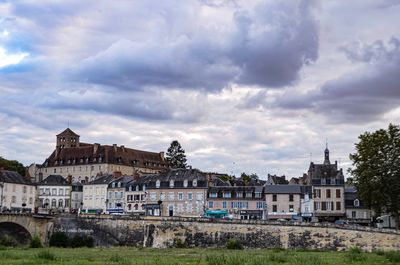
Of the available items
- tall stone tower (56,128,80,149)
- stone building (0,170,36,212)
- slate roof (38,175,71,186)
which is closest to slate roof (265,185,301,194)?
stone building (0,170,36,212)

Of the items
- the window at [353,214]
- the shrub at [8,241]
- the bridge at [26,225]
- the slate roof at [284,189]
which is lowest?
the shrub at [8,241]

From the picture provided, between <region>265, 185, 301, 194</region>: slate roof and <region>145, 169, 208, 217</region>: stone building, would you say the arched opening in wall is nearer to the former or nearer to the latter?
<region>145, 169, 208, 217</region>: stone building

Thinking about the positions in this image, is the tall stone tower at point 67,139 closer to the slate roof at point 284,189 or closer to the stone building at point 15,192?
the stone building at point 15,192

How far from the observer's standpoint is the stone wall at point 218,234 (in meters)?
55.4

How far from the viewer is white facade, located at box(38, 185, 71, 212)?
9969 cm

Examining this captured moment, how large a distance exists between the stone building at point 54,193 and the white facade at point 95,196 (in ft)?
11.8

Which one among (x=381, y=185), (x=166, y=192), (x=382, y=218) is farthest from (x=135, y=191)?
(x=381, y=185)

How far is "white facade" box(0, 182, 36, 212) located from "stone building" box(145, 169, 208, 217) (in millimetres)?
17457

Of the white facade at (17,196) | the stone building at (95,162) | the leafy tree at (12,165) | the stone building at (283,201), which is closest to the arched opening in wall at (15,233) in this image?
the white facade at (17,196)

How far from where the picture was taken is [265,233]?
6184 centimetres

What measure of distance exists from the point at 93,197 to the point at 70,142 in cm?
3458

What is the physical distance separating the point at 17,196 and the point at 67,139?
39020 mm

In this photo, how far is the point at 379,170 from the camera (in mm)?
59375

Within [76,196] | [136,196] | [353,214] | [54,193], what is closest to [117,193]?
[136,196]
